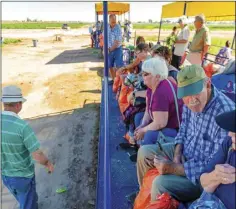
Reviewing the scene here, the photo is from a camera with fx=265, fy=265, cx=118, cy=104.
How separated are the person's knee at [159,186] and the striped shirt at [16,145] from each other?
3.95 ft

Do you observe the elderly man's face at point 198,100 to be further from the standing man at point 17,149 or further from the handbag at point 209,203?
the standing man at point 17,149

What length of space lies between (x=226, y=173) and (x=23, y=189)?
2176mm

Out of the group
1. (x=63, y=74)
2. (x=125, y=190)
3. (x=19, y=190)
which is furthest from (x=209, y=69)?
(x=63, y=74)

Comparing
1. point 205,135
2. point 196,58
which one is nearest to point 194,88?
point 205,135

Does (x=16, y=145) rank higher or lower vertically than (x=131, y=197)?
higher

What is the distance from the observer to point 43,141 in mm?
5020

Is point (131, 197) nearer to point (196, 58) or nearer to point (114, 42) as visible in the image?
point (196, 58)

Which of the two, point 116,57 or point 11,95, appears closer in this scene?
point 11,95

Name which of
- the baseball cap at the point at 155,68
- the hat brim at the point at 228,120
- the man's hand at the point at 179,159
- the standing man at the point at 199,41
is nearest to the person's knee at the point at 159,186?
the man's hand at the point at 179,159

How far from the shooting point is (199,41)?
5.50 metres

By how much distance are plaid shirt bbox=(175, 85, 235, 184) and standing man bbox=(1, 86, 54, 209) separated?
143 cm

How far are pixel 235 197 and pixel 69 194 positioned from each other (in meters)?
2.63

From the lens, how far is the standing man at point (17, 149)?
2395 millimetres

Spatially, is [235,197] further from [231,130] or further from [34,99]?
[34,99]
